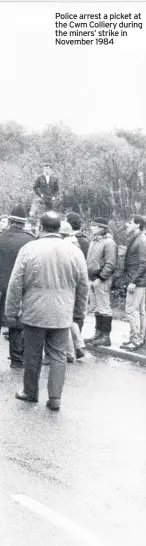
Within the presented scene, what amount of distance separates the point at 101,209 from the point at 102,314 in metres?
6.86

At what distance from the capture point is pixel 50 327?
885 centimetres

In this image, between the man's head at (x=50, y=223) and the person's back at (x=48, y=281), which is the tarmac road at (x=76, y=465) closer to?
the person's back at (x=48, y=281)

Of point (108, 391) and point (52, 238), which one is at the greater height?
point (52, 238)

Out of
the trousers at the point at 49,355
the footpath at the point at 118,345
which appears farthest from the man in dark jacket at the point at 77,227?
the trousers at the point at 49,355

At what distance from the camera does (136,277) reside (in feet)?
40.9

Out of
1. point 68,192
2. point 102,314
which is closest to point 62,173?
point 68,192

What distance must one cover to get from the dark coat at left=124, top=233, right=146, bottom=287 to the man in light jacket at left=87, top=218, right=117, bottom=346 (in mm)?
356

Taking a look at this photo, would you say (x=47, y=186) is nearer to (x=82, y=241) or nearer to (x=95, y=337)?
(x=82, y=241)

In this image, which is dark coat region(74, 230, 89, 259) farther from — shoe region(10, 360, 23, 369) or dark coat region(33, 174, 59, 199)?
dark coat region(33, 174, 59, 199)

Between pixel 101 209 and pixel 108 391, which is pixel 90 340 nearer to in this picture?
pixel 108 391

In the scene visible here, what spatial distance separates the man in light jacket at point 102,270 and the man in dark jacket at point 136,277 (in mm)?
306

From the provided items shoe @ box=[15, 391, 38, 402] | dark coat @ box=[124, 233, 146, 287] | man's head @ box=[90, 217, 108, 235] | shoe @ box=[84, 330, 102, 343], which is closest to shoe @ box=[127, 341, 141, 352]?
shoe @ box=[84, 330, 102, 343]

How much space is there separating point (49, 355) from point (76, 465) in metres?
2.11

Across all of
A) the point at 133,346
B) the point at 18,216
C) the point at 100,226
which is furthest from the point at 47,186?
the point at 18,216
